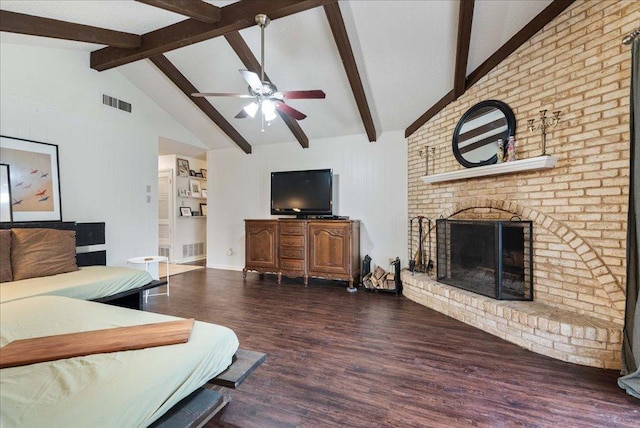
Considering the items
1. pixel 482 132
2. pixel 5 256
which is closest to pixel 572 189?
pixel 482 132

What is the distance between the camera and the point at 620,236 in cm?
221

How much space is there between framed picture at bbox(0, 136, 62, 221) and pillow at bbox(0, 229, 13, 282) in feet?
2.14

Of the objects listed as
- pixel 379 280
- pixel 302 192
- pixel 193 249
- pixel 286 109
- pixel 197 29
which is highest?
pixel 197 29

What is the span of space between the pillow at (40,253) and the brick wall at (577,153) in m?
4.46

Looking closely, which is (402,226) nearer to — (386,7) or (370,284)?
(370,284)

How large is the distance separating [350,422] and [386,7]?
3381 millimetres

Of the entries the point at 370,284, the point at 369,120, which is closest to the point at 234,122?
the point at 369,120

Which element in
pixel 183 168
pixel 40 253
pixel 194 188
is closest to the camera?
pixel 40 253

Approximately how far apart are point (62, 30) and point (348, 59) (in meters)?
3.01

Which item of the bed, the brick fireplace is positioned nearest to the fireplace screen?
the brick fireplace

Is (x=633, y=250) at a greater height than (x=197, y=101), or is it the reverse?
(x=197, y=101)

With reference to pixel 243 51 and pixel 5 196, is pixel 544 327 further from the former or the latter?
pixel 5 196

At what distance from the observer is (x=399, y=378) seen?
204 centimetres

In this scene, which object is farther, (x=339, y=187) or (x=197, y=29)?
(x=339, y=187)
